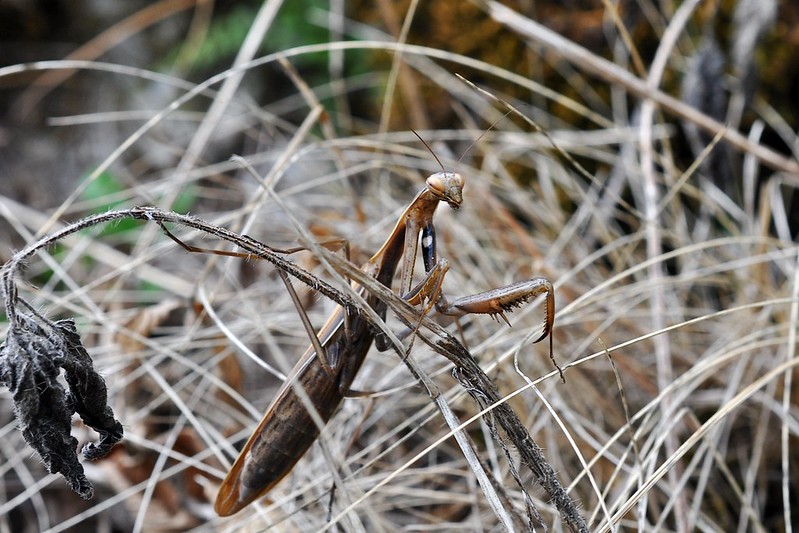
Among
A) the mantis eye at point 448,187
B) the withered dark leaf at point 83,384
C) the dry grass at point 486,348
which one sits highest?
the mantis eye at point 448,187

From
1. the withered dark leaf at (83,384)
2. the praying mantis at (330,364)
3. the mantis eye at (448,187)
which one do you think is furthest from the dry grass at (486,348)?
the withered dark leaf at (83,384)

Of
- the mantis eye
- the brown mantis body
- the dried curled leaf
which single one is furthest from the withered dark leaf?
the mantis eye

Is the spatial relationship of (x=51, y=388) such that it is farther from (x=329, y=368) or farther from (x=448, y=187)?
(x=448, y=187)

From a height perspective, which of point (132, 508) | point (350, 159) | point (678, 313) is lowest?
point (132, 508)

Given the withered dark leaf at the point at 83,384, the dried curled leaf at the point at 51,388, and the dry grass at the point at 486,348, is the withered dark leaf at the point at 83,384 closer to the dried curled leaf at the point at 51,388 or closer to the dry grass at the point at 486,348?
the dried curled leaf at the point at 51,388

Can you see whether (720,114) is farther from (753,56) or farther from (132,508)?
(132,508)

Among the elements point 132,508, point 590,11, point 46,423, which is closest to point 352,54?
point 590,11

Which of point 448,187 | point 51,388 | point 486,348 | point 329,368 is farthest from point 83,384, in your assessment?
point 486,348
